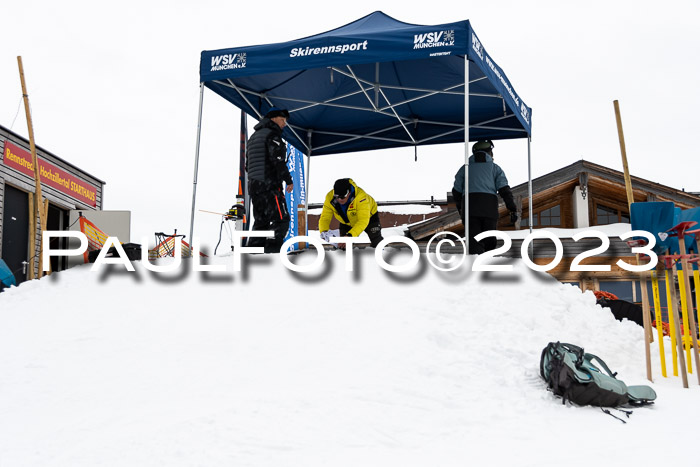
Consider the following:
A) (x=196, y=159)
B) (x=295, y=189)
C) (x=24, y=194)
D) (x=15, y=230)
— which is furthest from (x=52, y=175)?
(x=196, y=159)

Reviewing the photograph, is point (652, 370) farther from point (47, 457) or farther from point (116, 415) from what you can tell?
point (47, 457)

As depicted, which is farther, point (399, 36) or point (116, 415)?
point (399, 36)

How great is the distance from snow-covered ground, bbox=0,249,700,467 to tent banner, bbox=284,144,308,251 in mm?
4233

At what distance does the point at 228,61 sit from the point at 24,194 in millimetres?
10126

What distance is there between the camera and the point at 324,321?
16.6ft

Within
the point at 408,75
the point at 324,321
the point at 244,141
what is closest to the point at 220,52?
the point at 244,141

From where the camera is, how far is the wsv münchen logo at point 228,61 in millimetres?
7301

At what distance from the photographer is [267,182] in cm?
712

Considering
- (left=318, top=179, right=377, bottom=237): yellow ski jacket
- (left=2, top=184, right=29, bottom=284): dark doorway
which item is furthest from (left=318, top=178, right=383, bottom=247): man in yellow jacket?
(left=2, top=184, right=29, bottom=284): dark doorway

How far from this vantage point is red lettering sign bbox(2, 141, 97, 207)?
46.4 ft

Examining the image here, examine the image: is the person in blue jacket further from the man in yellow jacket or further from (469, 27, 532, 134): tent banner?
the man in yellow jacket

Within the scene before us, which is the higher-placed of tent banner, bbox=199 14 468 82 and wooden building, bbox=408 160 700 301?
tent banner, bbox=199 14 468 82

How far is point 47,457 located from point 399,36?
17.8 ft

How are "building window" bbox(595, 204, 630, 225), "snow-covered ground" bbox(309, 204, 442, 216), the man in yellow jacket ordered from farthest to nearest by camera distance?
"snow-covered ground" bbox(309, 204, 442, 216), "building window" bbox(595, 204, 630, 225), the man in yellow jacket
